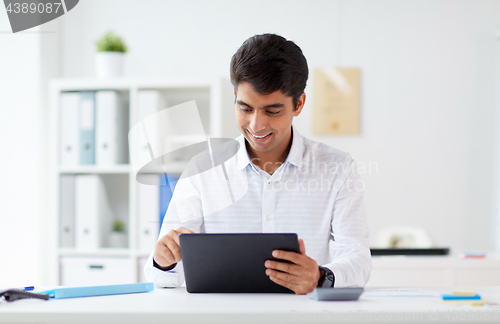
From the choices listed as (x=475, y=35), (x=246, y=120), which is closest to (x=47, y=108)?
(x=246, y=120)

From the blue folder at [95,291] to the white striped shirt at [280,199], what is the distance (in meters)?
0.32

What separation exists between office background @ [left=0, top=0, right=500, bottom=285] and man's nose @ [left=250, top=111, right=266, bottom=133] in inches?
48.1

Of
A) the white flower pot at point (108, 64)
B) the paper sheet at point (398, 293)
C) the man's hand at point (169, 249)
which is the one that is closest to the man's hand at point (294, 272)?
the paper sheet at point (398, 293)

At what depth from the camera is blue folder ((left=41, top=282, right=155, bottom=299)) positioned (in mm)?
974

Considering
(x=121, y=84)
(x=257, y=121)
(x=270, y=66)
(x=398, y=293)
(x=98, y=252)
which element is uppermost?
(x=121, y=84)

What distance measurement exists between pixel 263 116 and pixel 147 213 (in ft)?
3.99

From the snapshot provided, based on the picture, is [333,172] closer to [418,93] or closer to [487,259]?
[487,259]

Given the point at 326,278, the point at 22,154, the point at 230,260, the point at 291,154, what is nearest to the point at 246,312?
the point at 230,260

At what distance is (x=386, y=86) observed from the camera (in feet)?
8.11

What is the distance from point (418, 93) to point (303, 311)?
1.92m

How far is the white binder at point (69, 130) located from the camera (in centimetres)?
237

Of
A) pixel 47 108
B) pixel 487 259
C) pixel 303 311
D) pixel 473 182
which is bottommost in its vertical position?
pixel 487 259

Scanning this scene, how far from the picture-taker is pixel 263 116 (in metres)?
1.31

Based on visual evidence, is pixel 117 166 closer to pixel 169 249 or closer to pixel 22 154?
pixel 22 154
